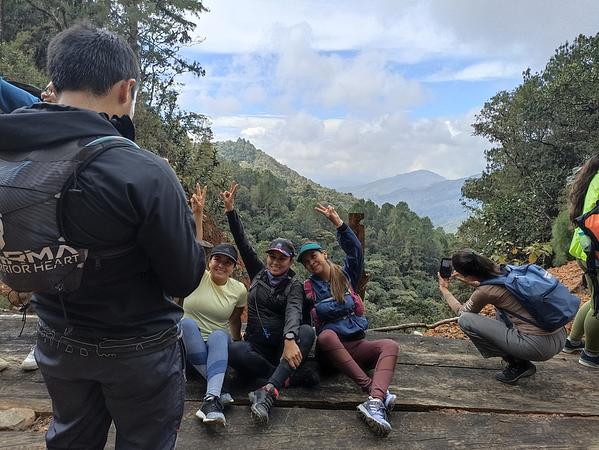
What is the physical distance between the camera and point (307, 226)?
29.4m

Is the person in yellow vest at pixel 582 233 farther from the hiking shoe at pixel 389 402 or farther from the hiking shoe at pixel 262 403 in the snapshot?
the hiking shoe at pixel 262 403

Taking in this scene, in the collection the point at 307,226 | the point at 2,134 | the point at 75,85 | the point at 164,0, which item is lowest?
the point at 307,226

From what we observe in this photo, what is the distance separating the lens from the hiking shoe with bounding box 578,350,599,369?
3981 mm

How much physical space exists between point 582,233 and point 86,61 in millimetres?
3659

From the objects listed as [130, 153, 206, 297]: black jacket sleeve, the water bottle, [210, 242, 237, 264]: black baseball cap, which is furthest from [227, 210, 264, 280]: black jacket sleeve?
the water bottle

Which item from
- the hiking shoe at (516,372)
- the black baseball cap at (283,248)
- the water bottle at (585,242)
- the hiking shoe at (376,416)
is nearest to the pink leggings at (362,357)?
the hiking shoe at (376,416)

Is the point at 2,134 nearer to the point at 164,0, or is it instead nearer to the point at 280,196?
the point at 164,0

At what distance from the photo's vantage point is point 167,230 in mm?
1463

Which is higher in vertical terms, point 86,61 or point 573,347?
point 86,61

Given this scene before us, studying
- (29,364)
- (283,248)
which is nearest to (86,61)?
(283,248)

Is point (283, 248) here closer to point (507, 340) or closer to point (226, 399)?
point (226, 399)

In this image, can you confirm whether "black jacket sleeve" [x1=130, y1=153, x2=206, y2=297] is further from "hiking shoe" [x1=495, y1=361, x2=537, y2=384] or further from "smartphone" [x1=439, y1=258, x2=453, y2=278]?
"hiking shoe" [x1=495, y1=361, x2=537, y2=384]

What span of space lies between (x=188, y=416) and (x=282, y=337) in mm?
876

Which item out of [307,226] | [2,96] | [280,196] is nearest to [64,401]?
[2,96]
